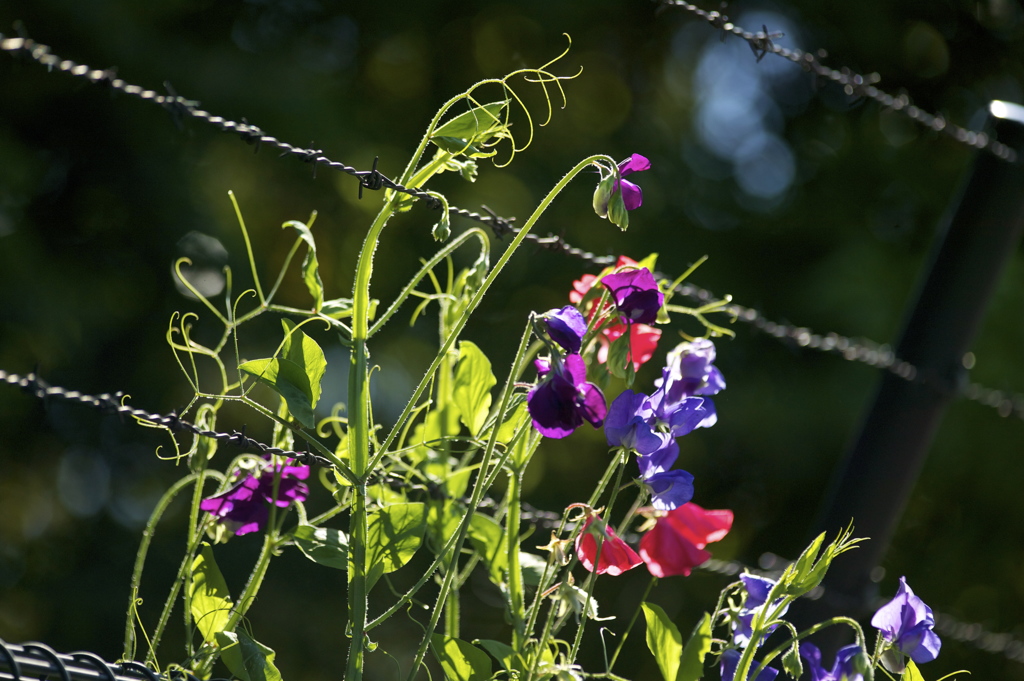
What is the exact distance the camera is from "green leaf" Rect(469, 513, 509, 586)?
709mm

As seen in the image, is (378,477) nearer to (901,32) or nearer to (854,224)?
(854,224)

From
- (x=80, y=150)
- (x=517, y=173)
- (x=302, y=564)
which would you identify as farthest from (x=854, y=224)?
(x=80, y=150)

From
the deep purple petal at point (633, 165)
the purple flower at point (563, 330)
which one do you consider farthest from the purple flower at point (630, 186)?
the purple flower at point (563, 330)

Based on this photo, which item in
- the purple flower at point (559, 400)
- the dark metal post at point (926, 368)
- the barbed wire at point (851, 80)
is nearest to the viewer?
the purple flower at point (559, 400)

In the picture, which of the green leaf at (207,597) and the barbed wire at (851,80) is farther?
the barbed wire at (851,80)

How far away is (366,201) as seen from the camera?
2951mm

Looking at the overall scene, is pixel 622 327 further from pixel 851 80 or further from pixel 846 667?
pixel 851 80

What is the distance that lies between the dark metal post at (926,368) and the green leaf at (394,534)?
2.03 feet

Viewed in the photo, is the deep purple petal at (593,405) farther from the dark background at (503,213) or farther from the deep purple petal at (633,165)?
the dark background at (503,213)

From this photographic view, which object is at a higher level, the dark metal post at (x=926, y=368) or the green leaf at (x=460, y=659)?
the dark metal post at (x=926, y=368)

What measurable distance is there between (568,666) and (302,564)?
227 cm

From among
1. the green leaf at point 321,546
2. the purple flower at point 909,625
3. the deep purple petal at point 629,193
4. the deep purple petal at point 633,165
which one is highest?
the deep purple petal at point 633,165

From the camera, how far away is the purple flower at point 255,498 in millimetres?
700

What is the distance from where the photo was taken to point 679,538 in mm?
746
